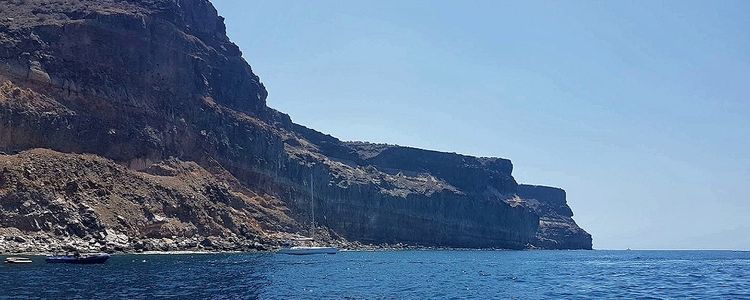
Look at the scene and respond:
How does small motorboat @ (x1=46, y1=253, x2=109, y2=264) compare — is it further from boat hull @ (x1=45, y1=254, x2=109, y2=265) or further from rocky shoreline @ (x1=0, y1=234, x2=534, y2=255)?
rocky shoreline @ (x1=0, y1=234, x2=534, y2=255)

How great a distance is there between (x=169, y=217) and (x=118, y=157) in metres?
17.7

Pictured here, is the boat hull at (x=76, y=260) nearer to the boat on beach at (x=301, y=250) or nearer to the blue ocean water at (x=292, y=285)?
the blue ocean water at (x=292, y=285)

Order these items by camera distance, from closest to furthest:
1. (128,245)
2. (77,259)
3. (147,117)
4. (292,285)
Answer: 1. (292,285)
2. (77,259)
3. (128,245)
4. (147,117)

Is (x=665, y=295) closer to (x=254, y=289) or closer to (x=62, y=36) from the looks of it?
(x=254, y=289)

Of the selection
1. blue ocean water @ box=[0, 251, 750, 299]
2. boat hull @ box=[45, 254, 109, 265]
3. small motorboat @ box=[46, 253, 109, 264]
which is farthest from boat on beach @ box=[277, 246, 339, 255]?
boat hull @ box=[45, 254, 109, 265]

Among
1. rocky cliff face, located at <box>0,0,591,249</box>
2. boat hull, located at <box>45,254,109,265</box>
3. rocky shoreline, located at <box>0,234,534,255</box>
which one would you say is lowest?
boat hull, located at <box>45,254,109,265</box>

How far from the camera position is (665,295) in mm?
57188

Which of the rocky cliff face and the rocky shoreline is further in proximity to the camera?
the rocky cliff face

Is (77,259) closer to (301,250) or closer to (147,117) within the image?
(301,250)

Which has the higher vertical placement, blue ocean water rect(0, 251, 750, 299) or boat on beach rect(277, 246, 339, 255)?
boat on beach rect(277, 246, 339, 255)

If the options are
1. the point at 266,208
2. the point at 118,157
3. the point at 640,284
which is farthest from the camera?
the point at 266,208

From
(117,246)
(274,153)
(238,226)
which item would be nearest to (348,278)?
(117,246)

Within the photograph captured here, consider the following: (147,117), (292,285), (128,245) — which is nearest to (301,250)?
(128,245)

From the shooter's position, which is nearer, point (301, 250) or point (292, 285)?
point (292, 285)
